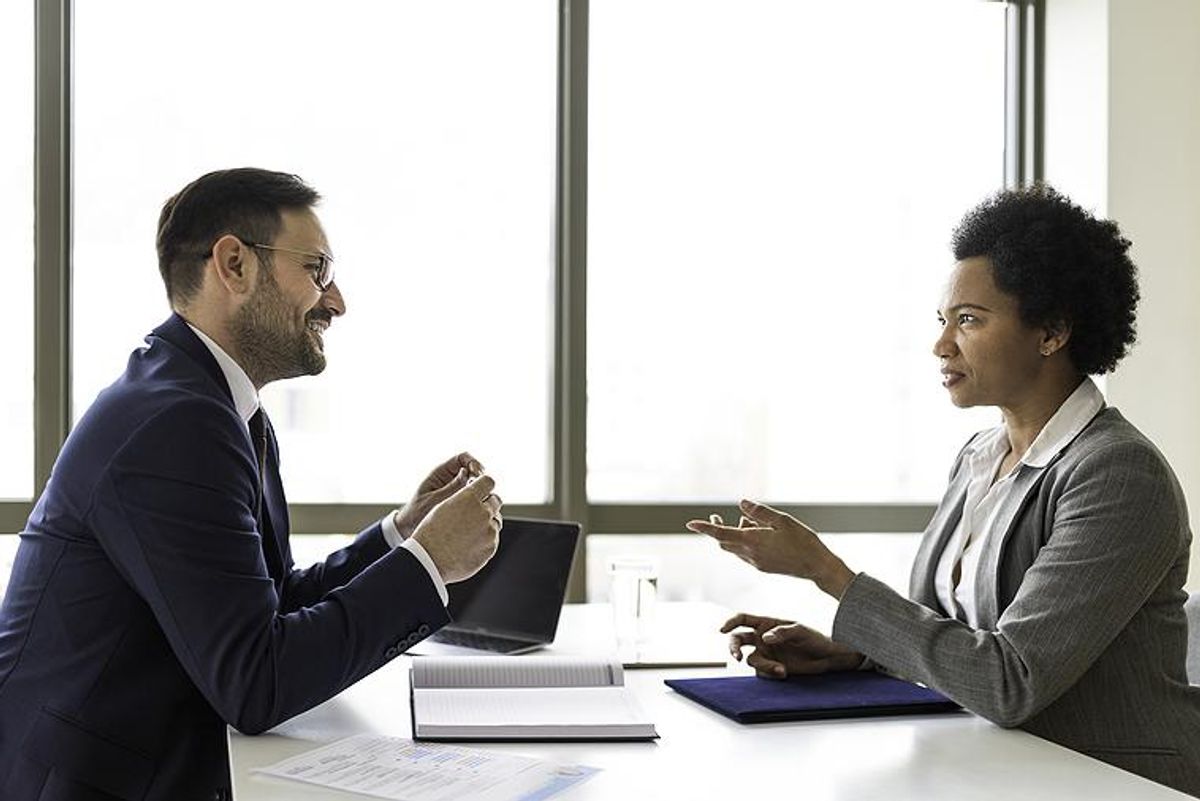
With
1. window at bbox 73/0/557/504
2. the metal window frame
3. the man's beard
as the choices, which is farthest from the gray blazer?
window at bbox 73/0/557/504

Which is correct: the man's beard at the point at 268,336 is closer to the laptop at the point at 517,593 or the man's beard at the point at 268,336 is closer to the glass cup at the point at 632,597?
the laptop at the point at 517,593

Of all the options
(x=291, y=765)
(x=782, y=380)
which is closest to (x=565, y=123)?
(x=782, y=380)

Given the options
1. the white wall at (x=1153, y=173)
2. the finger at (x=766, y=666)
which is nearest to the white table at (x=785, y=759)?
the finger at (x=766, y=666)

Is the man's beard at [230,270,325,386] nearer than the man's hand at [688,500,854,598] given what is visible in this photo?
No

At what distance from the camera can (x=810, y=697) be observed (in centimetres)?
180

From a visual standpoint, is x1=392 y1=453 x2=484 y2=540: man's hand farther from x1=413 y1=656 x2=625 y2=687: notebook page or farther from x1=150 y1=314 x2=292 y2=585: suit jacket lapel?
x1=413 y1=656 x2=625 y2=687: notebook page

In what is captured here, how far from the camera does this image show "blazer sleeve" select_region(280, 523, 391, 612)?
7.11ft

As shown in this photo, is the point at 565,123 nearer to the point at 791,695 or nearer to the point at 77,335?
the point at 77,335

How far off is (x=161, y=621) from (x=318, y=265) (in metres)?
0.65

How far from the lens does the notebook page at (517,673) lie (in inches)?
71.9

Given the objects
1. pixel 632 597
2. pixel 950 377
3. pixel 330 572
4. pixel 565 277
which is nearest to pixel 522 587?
pixel 632 597

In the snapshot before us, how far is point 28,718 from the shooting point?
164 cm

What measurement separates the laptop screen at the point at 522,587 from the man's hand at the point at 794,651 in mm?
367

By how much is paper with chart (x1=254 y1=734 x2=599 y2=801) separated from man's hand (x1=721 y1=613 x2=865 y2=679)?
0.56m
